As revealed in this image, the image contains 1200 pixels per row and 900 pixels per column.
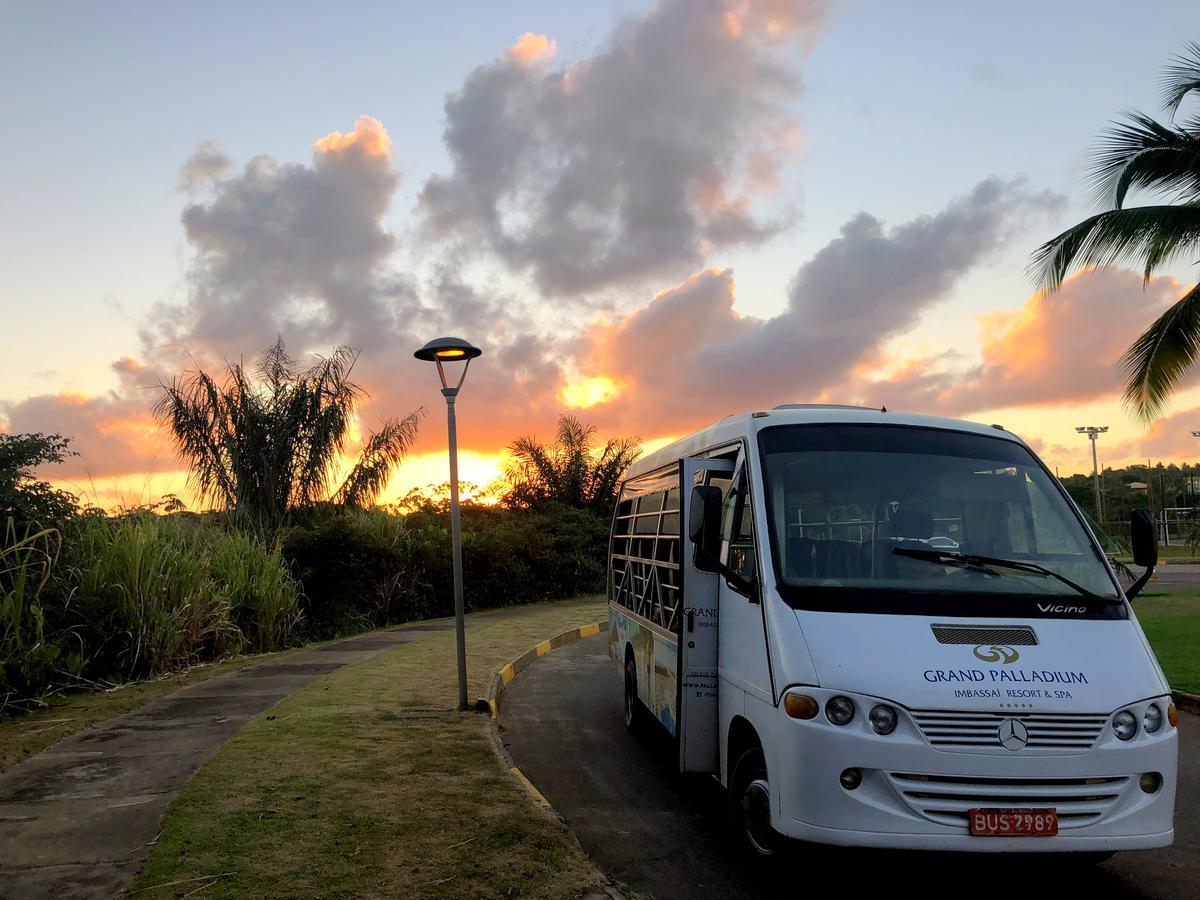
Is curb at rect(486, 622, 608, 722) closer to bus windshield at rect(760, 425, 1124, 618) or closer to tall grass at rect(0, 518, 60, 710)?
tall grass at rect(0, 518, 60, 710)

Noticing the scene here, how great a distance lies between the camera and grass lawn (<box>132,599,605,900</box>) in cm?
485

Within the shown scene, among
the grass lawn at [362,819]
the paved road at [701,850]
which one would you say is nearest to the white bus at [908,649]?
the paved road at [701,850]

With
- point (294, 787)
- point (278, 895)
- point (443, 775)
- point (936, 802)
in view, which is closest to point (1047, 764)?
point (936, 802)

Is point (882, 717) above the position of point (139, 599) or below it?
below

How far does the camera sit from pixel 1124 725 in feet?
15.5

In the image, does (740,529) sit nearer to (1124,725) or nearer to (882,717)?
(882,717)

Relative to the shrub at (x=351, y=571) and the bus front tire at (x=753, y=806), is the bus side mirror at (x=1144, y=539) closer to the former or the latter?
the bus front tire at (x=753, y=806)

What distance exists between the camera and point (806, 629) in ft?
16.3

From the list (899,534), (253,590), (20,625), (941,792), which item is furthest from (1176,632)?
(20,625)

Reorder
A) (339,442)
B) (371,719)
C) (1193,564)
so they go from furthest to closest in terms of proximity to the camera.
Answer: (1193,564)
(339,442)
(371,719)

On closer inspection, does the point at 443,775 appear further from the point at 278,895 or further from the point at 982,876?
the point at 982,876

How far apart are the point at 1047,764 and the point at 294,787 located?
459 cm

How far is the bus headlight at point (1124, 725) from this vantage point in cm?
470

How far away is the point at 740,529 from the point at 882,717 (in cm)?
165
